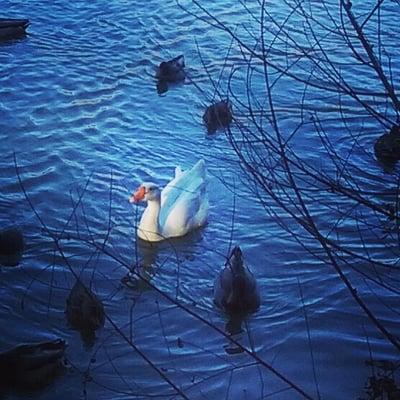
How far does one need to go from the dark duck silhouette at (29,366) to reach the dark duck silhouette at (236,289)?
63.1 inches

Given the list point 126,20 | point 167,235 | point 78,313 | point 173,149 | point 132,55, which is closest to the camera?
point 78,313

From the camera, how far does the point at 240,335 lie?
7977mm

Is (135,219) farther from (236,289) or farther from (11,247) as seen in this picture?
(236,289)

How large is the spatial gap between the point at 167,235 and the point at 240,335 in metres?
1.94

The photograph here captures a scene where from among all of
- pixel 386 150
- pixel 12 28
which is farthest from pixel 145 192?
pixel 12 28

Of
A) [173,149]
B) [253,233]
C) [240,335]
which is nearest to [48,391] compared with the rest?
[240,335]

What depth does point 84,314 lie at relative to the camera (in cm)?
777

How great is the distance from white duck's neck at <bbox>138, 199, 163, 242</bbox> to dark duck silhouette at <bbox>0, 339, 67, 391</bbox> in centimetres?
253

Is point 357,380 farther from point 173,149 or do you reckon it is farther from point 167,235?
point 173,149

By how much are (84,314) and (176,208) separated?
220cm

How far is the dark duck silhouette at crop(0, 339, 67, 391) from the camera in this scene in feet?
23.1

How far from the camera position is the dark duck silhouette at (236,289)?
8.01 metres

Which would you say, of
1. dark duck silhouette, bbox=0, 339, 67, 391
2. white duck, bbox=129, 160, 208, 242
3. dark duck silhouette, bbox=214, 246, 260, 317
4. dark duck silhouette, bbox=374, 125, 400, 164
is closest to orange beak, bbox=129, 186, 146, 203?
white duck, bbox=129, 160, 208, 242

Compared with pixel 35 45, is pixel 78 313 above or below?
above
